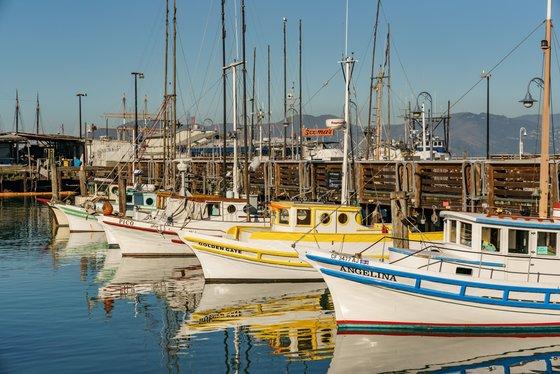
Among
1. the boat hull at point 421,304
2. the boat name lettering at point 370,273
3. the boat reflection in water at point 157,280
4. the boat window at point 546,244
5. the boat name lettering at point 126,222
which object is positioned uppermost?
the boat window at point 546,244

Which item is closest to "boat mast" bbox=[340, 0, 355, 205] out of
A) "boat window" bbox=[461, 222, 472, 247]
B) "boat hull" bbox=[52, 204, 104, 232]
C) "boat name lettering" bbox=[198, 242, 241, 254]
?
"boat name lettering" bbox=[198, 242, 241, 254]

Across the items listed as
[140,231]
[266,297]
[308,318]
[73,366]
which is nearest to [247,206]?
[140,231]

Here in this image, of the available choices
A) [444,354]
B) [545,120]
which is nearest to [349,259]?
[444,354]

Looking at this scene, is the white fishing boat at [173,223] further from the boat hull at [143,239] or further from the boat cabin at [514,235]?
the boat cabin at [514,235]

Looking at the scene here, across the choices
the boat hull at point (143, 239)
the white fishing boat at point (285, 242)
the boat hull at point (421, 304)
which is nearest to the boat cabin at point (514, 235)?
the boat hull at point (421, 304)

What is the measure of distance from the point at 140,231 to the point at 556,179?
64.0ft

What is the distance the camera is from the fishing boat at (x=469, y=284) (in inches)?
731

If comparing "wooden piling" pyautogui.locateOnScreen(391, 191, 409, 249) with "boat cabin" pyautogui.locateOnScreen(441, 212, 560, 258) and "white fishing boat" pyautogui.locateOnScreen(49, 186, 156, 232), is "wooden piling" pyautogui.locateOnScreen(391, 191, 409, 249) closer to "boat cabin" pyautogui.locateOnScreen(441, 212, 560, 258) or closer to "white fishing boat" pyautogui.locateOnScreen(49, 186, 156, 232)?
"boat cabin" pyautogui.locateOnScreen(441, 212, 560, 258)

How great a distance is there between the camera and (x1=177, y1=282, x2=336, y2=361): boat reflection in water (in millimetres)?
18719

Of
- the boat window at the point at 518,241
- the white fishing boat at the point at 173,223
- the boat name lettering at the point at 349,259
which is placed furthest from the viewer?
the white fishing boat at the point at 173,223

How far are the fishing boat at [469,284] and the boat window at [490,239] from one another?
3 cm

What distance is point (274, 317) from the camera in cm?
2155

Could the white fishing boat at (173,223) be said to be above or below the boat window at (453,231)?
below

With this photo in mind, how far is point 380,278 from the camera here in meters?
18.8
